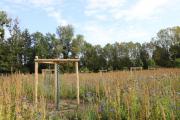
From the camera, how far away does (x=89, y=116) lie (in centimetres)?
623

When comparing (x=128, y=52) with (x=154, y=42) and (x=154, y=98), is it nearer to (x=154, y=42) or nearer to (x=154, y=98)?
(x=154, y=42)

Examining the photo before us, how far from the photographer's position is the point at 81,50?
62.5 meters

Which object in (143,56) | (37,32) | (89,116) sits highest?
(37,32)

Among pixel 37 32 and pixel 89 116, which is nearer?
pixel 89 116

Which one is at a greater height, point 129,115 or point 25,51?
point 25,51

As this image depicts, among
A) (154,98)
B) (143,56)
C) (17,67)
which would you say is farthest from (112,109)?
(143,56)

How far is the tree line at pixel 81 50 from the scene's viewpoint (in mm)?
44938

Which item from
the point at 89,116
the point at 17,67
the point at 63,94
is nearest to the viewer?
the point at 89,116

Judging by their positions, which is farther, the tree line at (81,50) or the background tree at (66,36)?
the background tree at (66,36)

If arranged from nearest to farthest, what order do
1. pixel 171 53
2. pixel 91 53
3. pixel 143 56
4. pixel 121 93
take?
pixel 121 93 → pixel 171 53 → pixel 143 56 → pixel 91 53

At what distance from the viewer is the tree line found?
4494 cm

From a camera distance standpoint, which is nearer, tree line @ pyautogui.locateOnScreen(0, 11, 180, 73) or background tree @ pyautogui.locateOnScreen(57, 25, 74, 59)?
tree line @ pyautogui.locateOnScreen(0, 11, 180, 73)

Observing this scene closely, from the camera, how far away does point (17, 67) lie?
4431 centimetres

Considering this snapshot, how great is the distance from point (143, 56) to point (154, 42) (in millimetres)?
3260
